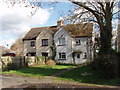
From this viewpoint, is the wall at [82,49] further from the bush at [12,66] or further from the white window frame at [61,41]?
the bush at [12,66]

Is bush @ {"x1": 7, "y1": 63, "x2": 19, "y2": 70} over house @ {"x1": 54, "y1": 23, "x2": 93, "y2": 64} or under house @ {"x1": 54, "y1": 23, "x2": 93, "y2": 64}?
under

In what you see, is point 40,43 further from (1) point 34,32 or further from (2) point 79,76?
(2) point 79,76

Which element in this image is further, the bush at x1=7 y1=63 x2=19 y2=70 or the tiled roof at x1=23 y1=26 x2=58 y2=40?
the tiled roof at x1=23 y1=26 x2=58 y2=40

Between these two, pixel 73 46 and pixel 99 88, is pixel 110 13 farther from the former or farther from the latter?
pixel 73 46

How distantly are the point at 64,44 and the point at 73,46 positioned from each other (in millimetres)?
1888

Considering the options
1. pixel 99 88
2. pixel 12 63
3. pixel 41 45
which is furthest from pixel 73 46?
pixel 99 88

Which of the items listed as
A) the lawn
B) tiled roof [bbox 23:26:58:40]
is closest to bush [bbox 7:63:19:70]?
the lawn

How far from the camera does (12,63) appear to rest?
19109 millimetres

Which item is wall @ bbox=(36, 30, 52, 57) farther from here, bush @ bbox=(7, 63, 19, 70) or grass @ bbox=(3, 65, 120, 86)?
grass @ bbox=(3, 65, 120, 86)

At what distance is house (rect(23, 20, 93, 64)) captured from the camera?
89.4ft

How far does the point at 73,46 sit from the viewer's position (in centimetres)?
2798

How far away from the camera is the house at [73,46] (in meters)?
27.2

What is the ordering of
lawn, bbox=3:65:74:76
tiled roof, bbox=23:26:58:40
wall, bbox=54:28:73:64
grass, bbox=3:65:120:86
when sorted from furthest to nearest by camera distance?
tiled roof, bbox=23:26:58:40, wall, bbox=54:28:73:64, lawn, bbox=3:65:74:76, grass, bbox=3:65:120:86

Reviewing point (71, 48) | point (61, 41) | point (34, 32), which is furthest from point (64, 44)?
point (34, 32)
